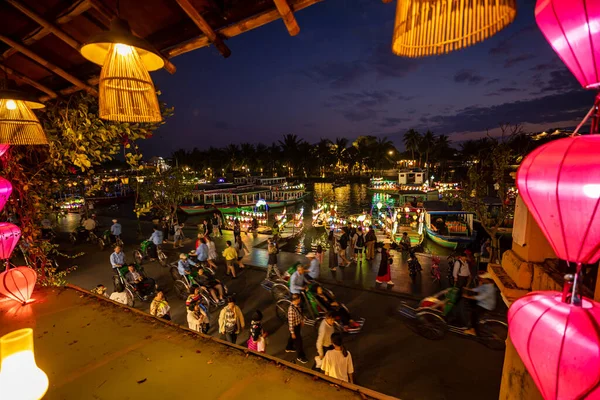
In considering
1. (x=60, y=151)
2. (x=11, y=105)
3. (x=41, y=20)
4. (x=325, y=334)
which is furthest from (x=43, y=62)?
(x=325, y=334)

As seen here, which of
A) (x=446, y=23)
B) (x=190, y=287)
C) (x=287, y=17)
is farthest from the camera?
(x=190, y=287)

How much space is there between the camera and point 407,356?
610 cm

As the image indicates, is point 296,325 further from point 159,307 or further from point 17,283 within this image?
point 17,283

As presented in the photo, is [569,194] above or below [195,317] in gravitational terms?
above

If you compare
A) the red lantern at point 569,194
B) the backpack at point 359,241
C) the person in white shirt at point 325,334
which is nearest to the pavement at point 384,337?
the backpack at point 359,241

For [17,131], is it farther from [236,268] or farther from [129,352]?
[236,268]

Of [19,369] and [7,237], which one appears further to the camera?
[7,237]

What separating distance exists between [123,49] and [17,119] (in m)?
2.06

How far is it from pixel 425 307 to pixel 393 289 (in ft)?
7.72

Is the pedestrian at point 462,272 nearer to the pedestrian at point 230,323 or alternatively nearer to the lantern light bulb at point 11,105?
the pedestrian at point 230,323

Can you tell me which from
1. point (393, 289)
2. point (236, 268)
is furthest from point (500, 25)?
point (236, 268)

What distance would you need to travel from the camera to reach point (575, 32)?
1.30 meters

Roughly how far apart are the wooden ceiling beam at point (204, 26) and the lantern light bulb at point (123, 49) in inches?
30.5

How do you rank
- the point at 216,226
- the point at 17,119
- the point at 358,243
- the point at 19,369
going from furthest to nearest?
the point at 216,226 < the point at 358,243 < the point at 17,119 < the point at 19,369
